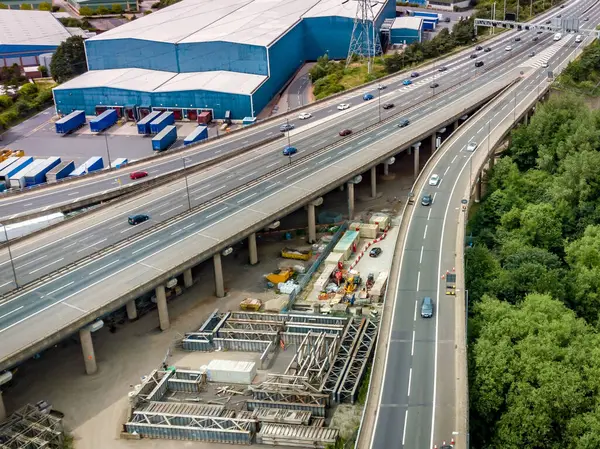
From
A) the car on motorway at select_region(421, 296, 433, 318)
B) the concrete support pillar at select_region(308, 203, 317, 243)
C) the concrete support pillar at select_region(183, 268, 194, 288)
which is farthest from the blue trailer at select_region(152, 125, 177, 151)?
the car on motorway at select_region(421, 296, 433, 318)

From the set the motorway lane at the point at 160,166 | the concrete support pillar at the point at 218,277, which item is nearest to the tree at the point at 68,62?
the motorway lane at the point at 160,166

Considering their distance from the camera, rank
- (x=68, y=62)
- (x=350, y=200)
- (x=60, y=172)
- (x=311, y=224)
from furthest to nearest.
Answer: (x=68, y=62) → (x=60, y=172) → (x=350, y=200) → (x=311, y=224)

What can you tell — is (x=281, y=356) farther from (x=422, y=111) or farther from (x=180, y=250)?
(x=422, y=111)

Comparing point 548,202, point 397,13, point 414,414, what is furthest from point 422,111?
point 397,13

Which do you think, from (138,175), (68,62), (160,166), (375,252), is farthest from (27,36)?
(375,252)

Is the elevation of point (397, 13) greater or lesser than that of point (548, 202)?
greater

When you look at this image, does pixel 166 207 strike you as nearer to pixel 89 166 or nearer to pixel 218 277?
pixel 218 277

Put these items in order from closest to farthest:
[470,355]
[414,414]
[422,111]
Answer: [414,414]
[470,355]
[422,111]

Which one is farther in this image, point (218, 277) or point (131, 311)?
point (218, 277)
